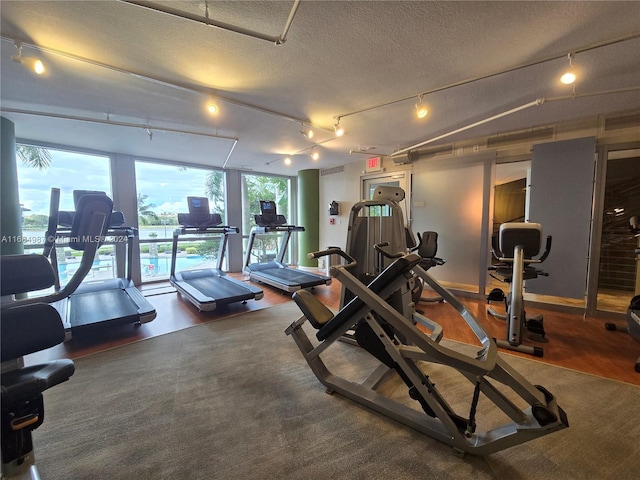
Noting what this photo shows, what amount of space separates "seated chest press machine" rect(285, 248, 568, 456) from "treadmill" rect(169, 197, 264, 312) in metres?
2.33

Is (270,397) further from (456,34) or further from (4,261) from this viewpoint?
(456,34)

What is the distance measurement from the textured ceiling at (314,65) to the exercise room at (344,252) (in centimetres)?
2

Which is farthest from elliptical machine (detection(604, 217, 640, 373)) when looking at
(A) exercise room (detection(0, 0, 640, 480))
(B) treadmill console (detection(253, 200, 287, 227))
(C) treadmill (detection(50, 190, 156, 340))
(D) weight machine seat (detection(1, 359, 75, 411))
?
(B) treadmill console (detection(253, 200, 287, 227))

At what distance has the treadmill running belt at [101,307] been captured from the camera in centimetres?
303

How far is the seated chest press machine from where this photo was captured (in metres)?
1.38

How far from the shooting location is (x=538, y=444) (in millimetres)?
1562

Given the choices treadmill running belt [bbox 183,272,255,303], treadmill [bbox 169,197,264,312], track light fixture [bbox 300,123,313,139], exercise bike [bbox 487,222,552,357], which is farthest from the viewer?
treadmill [bbox 169,197,264,312]

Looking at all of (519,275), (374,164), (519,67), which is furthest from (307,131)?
(519,275)

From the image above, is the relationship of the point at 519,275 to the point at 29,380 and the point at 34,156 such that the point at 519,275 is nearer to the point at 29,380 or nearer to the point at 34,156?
the point at 29,380

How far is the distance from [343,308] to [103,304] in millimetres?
3577

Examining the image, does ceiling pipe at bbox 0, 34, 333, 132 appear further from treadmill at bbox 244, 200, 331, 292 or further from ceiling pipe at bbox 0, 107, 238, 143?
treadmill at bbox 244, 200, 331, 292

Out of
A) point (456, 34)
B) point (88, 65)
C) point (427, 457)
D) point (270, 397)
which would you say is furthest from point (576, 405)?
point (88, 65)

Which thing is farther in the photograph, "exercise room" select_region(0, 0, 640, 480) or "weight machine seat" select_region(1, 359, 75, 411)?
"exercise room" select_region(0, 0, 640, 480)

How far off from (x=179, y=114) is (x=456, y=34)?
3246 millimetres
